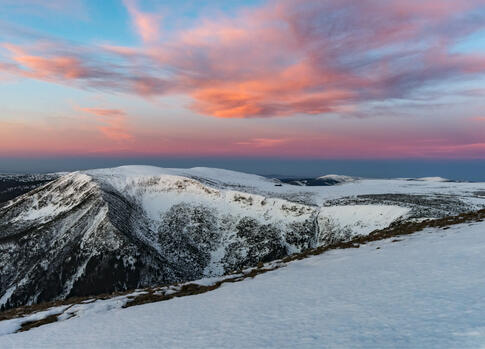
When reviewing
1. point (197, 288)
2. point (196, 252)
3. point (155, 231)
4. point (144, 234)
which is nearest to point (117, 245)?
point (144, 234)

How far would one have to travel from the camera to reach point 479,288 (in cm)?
838

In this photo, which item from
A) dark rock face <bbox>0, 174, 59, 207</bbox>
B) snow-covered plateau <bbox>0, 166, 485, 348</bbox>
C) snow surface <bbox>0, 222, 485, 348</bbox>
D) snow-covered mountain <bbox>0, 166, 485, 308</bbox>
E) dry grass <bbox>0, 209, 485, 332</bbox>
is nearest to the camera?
snow surface <bbox>0, 222, 485, 348</bbox>

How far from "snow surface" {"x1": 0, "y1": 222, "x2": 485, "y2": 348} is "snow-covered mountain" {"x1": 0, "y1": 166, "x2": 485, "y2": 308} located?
43.3 meters

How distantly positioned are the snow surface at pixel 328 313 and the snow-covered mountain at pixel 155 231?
43.3 m

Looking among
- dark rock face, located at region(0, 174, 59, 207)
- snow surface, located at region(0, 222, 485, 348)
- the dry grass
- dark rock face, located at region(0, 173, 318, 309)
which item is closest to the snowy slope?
dark rock face, located at region(0, 173, 318, 309)

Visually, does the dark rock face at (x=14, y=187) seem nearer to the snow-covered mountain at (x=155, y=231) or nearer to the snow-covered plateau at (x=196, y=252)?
the snow-covered plateau at (x=196, y=252)

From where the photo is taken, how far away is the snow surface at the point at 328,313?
6453 millimetres

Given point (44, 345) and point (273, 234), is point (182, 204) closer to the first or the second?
point (273, 234)

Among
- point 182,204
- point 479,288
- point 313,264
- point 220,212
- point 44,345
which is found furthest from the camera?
point 182,204

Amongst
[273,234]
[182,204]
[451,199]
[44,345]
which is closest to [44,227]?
[182,204]

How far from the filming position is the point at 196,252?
217 feet

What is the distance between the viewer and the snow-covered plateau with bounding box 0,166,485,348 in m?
8.55

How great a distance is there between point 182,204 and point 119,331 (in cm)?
7255

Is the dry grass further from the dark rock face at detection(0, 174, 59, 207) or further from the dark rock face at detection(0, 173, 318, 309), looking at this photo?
the dark rock face at detection(0, 174, 59, 207)
